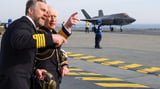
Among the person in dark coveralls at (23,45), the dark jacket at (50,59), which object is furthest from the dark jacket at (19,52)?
the dark jacket at (50,59)

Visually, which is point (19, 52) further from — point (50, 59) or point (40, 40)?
point (50, 59)

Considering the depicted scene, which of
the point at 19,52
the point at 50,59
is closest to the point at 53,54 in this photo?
the point at 50,59

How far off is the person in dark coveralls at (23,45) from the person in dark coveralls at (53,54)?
1.11ft

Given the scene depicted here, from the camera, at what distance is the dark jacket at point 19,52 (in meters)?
2.12

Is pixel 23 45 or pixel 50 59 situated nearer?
pixel 23 45

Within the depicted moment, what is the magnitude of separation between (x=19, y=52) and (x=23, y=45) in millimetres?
132

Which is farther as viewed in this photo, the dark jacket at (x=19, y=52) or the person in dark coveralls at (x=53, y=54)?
the person in dark coveralls at (x=53, y=54)

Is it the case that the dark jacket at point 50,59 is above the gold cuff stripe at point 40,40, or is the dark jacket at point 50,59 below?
below

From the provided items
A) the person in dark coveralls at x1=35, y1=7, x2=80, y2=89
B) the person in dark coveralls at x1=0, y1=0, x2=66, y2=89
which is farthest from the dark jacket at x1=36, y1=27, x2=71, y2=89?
the person in dark coveralls at x1=0, y1=0, x2=66, y2=89

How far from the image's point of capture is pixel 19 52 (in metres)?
2.21

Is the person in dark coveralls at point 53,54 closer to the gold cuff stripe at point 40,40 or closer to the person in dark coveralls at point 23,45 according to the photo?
the person in dark coveralls at point 23,45

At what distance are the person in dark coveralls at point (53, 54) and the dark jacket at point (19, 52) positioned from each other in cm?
37

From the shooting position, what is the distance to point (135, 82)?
7016 mm

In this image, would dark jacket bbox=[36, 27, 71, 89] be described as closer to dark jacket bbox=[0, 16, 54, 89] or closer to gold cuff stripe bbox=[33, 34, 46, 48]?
dark jacket bbox=[0, 16, 54, 89]
